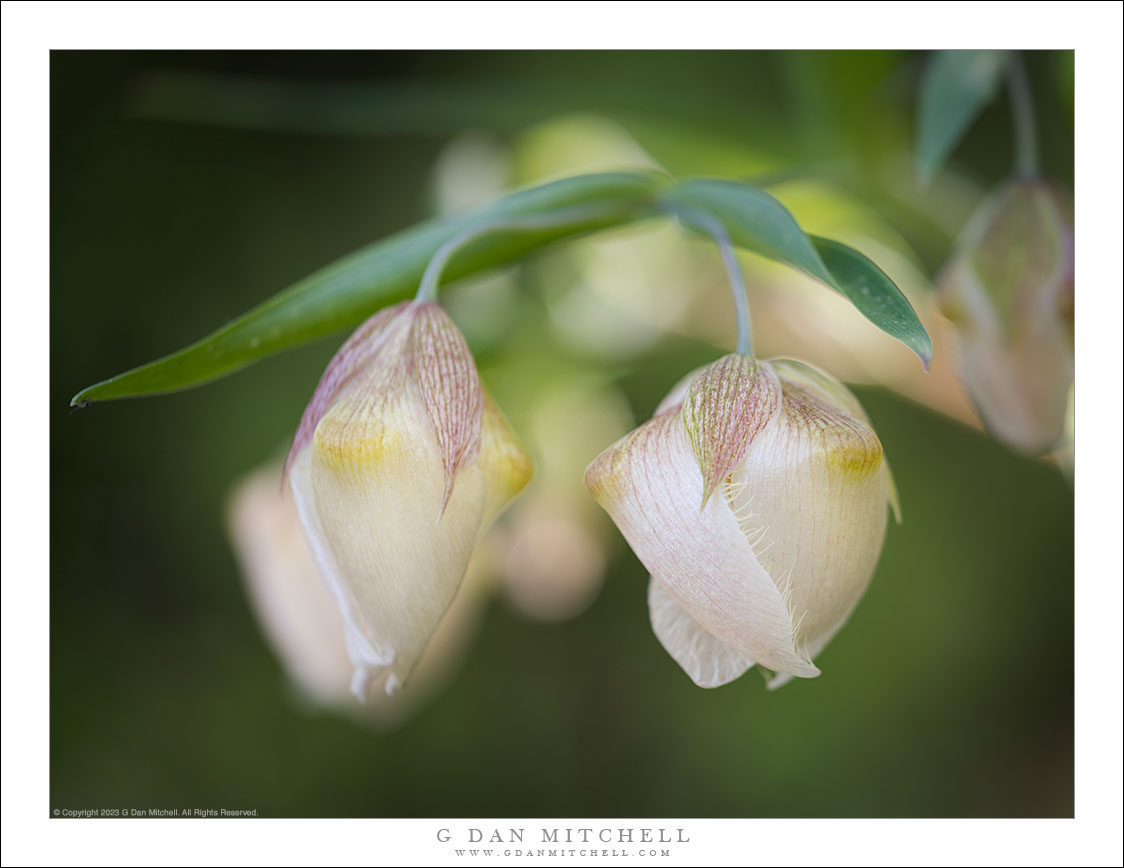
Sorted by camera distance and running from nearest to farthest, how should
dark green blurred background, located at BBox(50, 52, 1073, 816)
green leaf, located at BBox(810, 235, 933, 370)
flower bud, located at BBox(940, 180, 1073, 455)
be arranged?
1. green leaf, located at BBox(810, 235, 933, 370)
2. flower bud, located at BBox(940, 180, 1073, 455)
3. dark green blurred background, located at BBox(50, 52, 1073, 816)

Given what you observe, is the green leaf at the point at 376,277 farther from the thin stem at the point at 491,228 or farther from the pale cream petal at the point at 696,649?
the pale cream petal at the point at 696,649

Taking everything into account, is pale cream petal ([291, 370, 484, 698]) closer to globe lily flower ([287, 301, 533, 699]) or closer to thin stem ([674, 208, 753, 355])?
globe lily flower ([287, 301, 533, 699])

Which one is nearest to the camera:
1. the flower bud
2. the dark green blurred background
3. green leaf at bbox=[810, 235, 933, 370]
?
green leaf at bbox=[810, 235, 933, 370]

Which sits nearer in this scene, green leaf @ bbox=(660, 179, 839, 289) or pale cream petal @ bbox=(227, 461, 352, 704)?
green leaf @ bbox=(660, 179, 839, 289)

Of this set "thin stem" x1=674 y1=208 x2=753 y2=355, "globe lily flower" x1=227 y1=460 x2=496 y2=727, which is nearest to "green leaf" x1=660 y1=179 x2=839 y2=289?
"thin stem" x1=674 y1=208 x2=753 y2=355

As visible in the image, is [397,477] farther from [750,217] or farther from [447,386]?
[750,217]

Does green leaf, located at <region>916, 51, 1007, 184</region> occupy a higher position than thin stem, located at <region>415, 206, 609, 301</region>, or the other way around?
green leaf, located at <region>916, 51, 1007, 184</region>

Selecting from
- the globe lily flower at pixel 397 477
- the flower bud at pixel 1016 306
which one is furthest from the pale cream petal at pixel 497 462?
the flower bud at pixel 1016 306
